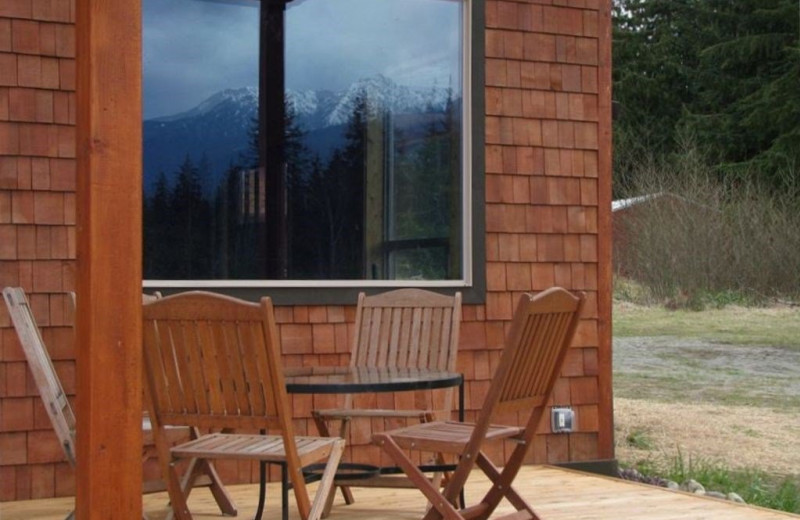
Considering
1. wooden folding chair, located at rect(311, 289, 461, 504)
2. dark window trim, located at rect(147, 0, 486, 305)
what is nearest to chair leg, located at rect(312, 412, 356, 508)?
wooden folding chair, located at rect(311, 289, 461, 504)

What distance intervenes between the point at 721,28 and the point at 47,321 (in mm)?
23532

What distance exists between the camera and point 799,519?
188 inches

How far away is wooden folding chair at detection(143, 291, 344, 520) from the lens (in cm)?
379

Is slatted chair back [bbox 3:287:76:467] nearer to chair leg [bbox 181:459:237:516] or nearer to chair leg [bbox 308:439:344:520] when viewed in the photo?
chair leg [bbox 181:459:237:516]

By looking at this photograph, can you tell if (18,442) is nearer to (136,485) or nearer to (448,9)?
(136,485)

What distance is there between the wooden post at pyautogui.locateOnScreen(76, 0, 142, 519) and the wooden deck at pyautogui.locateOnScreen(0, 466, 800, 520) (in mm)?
1681

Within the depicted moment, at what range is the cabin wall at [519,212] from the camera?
5.34 metres

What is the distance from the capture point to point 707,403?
38.0 feet

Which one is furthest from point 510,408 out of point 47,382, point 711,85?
point 711,85

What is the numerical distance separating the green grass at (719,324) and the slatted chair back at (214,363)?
477 inches

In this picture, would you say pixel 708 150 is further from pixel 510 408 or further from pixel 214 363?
pixel 214 363

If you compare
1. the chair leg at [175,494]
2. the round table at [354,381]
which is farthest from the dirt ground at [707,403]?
the chair leg at [175,494]

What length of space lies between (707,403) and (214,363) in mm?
8454

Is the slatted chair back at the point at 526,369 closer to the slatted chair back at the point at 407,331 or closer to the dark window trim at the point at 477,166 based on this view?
the slatted chair back at the point at 407,331
